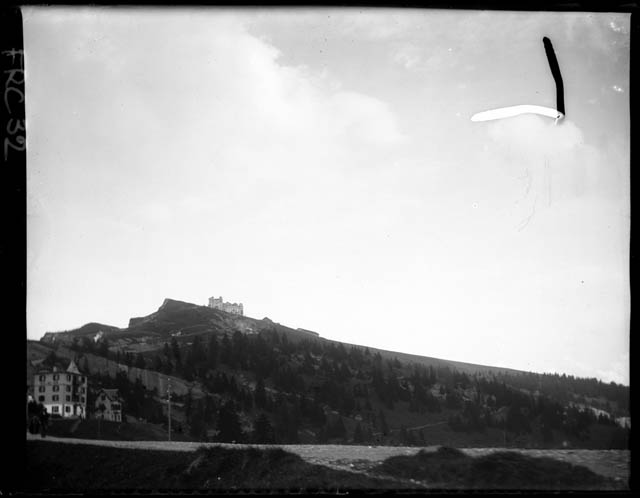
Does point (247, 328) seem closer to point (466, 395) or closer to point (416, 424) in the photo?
point (416, 424)

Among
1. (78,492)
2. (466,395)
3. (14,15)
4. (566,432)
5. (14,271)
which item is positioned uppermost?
(14,15)

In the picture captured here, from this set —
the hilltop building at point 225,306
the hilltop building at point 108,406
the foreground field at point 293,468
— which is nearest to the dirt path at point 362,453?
the foreground field at point 293,468

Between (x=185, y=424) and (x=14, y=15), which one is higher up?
(x=14, y=15)

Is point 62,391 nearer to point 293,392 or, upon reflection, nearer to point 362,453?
point 293,392

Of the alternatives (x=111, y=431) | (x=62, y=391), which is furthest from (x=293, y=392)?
(x=62, y=391)

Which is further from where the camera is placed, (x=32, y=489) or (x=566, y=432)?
(x=566, y=432)

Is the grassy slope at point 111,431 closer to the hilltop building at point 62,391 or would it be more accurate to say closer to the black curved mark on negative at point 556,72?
the hilltop building at point 62,391

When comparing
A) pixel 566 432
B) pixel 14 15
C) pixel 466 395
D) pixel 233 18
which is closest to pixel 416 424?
pixel 466 395
